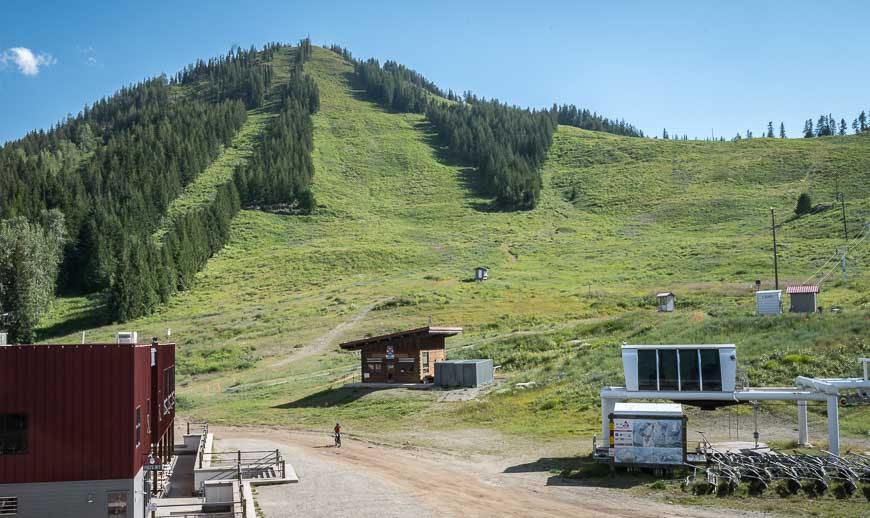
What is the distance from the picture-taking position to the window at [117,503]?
21656 millimetres

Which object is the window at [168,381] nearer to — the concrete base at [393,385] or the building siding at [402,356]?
the concrete base at [393,385]

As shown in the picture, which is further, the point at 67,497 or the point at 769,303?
the point at 769,303

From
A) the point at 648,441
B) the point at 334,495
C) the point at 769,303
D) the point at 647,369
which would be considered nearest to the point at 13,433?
the point at 334,495

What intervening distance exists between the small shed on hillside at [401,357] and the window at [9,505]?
115 ft

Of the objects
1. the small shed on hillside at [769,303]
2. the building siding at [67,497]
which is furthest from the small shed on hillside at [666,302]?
the building siding at [67,497]

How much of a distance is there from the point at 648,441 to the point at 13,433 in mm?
21748

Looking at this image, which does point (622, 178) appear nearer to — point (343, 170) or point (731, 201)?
point (731, 201)

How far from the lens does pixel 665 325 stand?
190ft

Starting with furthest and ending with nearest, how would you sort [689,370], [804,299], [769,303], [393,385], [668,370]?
[804,299], [769,303], [393,385], [668,370], [689,370]

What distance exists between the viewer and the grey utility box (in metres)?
51.9

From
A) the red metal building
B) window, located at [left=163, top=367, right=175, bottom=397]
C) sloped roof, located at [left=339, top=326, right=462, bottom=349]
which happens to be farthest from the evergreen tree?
the red metal building

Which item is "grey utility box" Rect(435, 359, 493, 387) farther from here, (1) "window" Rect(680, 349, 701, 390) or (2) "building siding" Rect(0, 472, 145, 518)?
(2) "building siding" Rect(0, 472, 145, 518)

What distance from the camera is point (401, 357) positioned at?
2203 inches

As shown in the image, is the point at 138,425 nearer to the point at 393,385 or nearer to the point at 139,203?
the point at 393,385
